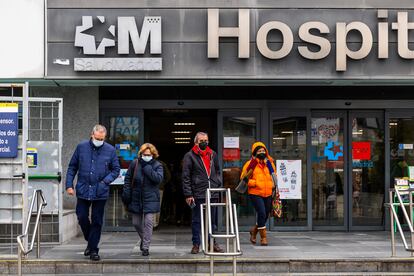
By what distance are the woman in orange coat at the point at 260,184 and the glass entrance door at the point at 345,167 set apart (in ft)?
7.85

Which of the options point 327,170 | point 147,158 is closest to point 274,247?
point 147,158

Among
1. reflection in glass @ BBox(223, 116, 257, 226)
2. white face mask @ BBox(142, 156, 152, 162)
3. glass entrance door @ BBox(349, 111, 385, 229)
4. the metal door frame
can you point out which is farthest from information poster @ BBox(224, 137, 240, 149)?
white face mask @ BBox(142, 156, 152, 162)

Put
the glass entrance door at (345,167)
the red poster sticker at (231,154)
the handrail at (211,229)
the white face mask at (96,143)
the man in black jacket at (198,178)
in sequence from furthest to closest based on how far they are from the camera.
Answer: the glass entrance door at (345,167), the red poster sticker at (231,154), the man in black jacket at (198,178), the white face mask at (96,143), the handrail at (211,229)

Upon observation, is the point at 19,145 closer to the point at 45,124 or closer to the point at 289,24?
the point at 45,124

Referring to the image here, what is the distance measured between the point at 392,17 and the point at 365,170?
122 inches

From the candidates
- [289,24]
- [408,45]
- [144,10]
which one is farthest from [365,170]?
[144,10]

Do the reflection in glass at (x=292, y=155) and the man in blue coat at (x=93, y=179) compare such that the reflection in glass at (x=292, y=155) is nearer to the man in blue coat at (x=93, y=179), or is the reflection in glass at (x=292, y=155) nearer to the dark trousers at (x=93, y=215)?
the man in blue coat at (x=93, y=179)

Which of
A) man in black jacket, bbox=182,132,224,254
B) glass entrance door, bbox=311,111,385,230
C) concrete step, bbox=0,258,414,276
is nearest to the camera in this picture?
concrete step, bbox=0,258,414,276

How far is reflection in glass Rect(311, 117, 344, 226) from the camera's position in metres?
11.9

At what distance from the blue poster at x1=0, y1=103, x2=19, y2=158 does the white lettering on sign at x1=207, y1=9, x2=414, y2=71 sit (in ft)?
11.2

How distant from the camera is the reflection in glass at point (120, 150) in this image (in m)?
11.6

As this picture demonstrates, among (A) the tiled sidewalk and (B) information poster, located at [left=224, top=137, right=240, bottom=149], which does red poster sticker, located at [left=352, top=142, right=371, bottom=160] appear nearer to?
(A) the tiled sidewalk

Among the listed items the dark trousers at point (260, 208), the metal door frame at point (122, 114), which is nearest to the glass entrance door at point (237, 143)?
the metal door frame at point (122, 114)

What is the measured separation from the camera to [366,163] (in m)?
11.9
